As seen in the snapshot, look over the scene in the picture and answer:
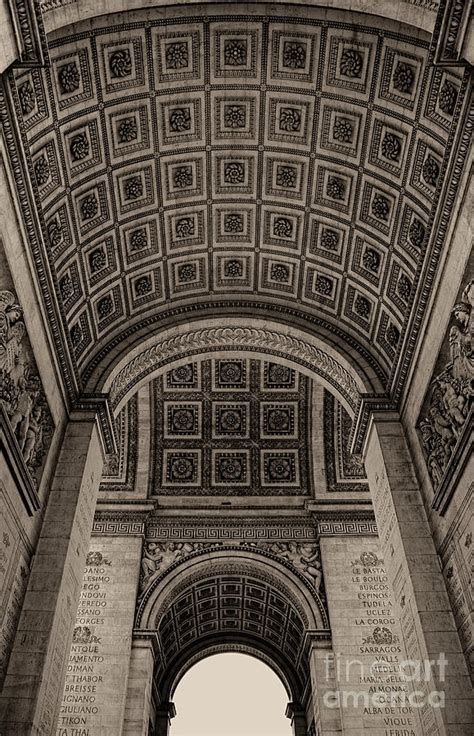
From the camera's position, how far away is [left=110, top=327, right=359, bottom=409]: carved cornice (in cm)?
1412

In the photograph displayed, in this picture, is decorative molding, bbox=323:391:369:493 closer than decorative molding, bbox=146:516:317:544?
No

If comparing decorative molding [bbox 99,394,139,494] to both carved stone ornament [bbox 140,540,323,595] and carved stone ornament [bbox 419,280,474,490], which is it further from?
carved stone ornament [bbox 419,280,474,490]

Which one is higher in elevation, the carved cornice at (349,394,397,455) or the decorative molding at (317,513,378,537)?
the decorative molding at (317,513,378,537)

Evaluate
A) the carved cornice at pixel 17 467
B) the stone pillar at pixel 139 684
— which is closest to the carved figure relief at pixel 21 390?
the carved cornice at pixel 17 467

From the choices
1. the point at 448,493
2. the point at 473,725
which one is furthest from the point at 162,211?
the point at 473,725

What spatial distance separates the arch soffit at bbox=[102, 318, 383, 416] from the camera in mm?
13703

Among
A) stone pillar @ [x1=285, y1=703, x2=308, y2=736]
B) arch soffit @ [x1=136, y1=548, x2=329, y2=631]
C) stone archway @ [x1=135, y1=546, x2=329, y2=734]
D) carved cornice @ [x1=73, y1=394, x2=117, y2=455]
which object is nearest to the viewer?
carved cornice @ [x1=73, y1=394, x2=117, y2=455]

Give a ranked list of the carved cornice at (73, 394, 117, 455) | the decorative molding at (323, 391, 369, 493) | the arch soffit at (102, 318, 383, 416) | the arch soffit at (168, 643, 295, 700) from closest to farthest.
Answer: the carved cornice at (73, 394, 117, 455), the arch soffit at (102, 318, 383, 416), the decorative molding at (323, 391, 369, 493), the arch soffit at (168, 643, 295, 700)

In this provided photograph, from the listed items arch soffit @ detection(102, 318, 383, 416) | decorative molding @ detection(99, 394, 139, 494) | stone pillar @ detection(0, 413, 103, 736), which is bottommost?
stone pillar @ detection(0, 413, 103, 736)

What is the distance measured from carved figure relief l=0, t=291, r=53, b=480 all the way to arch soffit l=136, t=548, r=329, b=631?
780 centimetres

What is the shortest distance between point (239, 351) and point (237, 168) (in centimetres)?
439

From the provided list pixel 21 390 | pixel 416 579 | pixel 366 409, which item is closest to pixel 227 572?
pixel 366 409

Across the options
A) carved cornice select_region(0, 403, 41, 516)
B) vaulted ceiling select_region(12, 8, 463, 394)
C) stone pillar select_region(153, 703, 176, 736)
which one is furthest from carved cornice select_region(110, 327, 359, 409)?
stone pillar select_region(153, 703, 176, 736)

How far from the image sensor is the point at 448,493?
9312 millimetres
